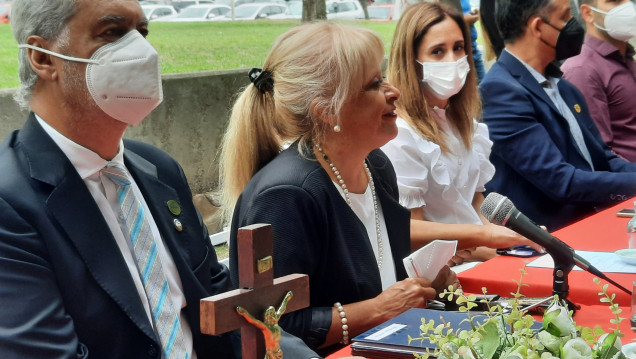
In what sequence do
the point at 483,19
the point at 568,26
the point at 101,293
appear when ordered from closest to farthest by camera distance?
the point at 101,293, the point at 568,26, the point at 483,19

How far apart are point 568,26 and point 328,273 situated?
8.20 feet

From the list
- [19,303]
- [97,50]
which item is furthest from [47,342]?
[97,50]

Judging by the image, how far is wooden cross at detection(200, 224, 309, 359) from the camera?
1357 millimetres

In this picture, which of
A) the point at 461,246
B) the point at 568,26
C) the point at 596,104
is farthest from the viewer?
the point at 596,104

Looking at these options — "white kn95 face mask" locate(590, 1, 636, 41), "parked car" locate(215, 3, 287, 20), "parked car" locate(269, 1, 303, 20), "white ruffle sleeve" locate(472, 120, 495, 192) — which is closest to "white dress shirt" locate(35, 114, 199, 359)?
"white ruffle sleeve" locate(472, 120, 495, 192)

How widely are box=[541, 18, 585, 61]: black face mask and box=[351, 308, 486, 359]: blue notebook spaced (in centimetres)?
253

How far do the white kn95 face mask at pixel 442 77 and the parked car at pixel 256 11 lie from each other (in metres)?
1.94

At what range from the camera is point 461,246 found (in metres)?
3.18

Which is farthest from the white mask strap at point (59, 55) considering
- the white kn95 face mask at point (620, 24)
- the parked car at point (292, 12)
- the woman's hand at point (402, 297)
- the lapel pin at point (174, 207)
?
the white kn95 face mask at point (620, 24)

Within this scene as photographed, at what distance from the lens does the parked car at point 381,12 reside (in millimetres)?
5891

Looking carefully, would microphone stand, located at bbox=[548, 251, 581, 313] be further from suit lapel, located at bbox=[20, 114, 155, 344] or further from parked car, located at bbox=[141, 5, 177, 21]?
parked car, located at bbox=[141, 5, 177, 21]

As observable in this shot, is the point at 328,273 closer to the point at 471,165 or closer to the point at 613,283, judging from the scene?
the point at 613,283

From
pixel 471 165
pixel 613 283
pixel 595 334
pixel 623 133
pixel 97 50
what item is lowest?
pixel 623 133

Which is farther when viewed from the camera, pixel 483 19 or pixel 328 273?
pixel 483 19
